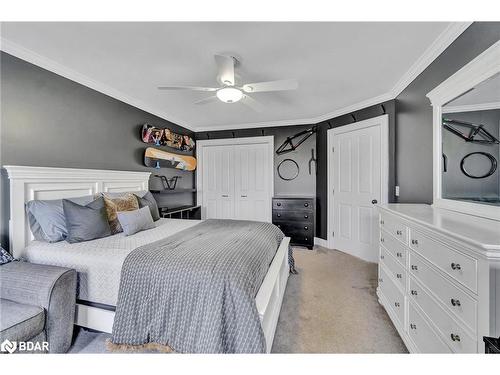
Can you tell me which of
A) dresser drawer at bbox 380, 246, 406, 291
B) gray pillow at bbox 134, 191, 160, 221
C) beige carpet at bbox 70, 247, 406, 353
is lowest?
beige carpet at bbox 70, 247, 406, 353

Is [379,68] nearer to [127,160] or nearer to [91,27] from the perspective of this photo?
[91,27]

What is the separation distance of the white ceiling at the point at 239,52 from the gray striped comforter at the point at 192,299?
1.70 m

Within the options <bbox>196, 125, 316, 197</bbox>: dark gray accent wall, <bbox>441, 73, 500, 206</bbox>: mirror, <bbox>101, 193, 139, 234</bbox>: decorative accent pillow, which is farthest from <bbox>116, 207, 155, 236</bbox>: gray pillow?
<bbox>441, 73, 500, 206</bbox>: mirror

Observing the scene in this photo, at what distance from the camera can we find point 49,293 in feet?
4.27

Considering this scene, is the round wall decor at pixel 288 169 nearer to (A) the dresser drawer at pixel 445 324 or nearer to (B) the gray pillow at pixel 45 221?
(A) the dresser drawer at pixel 445 324

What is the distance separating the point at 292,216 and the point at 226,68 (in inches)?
108

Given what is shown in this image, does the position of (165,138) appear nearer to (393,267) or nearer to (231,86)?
(231,86)

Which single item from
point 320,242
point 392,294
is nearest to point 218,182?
point 320,242

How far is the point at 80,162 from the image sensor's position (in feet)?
7.78

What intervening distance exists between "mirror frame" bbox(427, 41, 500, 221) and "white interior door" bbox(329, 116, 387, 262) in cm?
106

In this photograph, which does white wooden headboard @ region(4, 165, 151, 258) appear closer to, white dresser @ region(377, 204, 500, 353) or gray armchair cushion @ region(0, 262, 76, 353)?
gray armchair cushion @ region(0, 262, 76, 353)

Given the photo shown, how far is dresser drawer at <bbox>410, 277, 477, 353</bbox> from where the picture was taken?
3.07 ft

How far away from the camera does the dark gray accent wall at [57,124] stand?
179 cm
